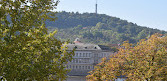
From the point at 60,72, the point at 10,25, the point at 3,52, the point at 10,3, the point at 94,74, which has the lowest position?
the point at 94,74

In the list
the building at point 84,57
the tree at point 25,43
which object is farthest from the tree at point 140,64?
the building at point 84,57

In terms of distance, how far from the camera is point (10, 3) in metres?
16.6

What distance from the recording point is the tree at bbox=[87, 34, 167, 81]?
29.4m

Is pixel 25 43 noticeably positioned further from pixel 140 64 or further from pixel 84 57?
pixel 84 57

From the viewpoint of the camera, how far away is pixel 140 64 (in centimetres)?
3006

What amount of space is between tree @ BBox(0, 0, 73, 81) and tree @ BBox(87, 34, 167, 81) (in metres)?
11.4

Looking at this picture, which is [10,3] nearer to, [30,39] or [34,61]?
[30,39]

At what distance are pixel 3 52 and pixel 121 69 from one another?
16983mm

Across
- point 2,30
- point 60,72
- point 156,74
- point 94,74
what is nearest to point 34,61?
point 60,72

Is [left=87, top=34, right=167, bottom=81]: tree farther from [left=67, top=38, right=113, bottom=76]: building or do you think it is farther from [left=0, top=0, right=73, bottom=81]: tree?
[left=67, top=38, right=113, bottom=76]: building

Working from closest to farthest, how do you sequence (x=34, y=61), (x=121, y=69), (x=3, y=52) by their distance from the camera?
(x=3, y=52) < (x=34, y=61) < (x=121, y=69)

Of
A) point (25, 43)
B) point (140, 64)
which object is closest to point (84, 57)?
point (140, 64)

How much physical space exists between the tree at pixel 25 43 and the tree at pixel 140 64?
1136 centimetres

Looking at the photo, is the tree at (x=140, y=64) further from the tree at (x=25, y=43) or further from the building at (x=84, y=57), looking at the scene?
the building at (x=84, y=57)
